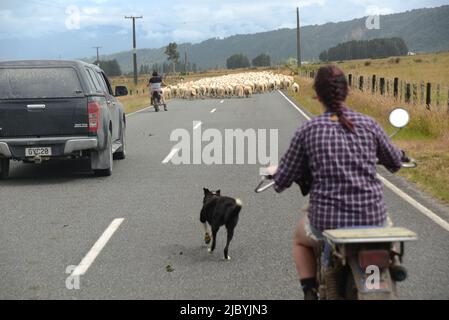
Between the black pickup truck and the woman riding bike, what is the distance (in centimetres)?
744

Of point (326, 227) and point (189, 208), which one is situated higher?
point (326, 227)

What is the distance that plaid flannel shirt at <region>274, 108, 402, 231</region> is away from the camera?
12.4 feet

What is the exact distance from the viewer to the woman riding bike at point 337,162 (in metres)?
3.79

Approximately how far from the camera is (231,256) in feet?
21.4

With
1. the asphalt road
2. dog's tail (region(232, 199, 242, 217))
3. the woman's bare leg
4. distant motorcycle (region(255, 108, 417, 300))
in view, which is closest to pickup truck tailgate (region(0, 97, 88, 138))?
the asphalt road

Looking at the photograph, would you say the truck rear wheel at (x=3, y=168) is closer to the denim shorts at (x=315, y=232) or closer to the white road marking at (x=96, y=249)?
the white road marking at (x=96, y=249)

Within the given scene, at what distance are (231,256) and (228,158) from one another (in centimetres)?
728

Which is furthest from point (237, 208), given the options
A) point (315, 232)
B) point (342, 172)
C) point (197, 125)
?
point (197, 125)

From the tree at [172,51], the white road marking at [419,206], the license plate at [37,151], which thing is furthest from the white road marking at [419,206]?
the tree at [172,51]

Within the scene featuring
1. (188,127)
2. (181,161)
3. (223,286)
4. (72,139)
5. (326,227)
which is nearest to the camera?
(326,227)

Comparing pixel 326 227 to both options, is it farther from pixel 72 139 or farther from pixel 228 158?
pixel 228 158

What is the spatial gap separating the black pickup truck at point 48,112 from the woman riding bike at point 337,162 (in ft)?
24.4
